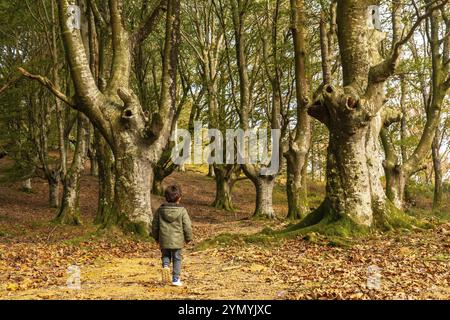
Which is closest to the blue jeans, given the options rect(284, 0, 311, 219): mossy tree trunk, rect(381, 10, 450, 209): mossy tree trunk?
rect(284, 0, 311, 219): mossy tree trunk

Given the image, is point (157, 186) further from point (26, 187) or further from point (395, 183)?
point (395, 183)

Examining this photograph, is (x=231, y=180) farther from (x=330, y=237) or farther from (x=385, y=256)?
(x=385, y=256)

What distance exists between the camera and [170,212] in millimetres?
7012

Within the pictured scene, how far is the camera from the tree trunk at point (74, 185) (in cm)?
1805

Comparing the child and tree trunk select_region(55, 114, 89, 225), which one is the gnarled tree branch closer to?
tree trunk select_region(55, 114, 89, 225)

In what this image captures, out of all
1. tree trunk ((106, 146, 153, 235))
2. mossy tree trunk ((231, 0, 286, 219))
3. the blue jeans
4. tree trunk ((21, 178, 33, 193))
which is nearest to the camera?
the blue jeans

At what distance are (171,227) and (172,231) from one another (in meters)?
0.07

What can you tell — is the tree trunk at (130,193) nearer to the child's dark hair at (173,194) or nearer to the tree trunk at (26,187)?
the child's dark hair at (173,194)

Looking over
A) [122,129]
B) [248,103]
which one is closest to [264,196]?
[248,103]

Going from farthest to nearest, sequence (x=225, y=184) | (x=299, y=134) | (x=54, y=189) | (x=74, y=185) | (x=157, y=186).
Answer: (x=157, y=186) → (x=225, y=184) → (x=54, y=189) → (x=299, y=134) → (x=74, y=185)

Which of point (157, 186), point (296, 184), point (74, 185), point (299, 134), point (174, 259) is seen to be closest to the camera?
point (174, 259)

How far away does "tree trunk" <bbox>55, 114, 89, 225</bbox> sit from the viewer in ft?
59.2

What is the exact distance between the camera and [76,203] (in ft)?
60.7

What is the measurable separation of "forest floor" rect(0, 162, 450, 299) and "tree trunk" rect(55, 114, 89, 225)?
4.28 metres
